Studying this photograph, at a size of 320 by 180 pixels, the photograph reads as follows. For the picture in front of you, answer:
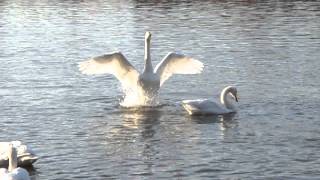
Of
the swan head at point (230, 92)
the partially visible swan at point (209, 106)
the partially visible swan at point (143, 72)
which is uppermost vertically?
the partially visible swan at point (143, 72)

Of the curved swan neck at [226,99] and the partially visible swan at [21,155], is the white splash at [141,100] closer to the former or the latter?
the curved swan neck at [226,99]

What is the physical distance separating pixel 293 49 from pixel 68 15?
22709mm

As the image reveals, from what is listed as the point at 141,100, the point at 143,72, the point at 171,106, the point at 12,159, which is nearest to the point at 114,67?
the point at 143,72

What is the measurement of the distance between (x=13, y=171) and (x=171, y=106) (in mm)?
8603

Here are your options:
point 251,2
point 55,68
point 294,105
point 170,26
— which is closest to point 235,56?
point 55,68

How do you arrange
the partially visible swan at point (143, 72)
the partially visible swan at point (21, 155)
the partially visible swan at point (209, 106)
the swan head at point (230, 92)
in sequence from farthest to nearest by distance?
the partially visible swan at point (143, 72), the swan head at point (230, 92), the partially visible swan at point (209, 106), the partially visible swan at point (21, 155)

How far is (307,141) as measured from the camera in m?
17.6

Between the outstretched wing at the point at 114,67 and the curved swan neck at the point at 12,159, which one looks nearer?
the curved swan neck at the point at 12,159

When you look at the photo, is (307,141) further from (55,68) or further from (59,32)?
(59,32)

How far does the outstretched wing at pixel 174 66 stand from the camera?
23.0m

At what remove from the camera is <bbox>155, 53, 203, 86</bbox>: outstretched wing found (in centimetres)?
2298

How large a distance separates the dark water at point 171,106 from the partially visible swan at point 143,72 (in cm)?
52

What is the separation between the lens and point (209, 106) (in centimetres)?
2062

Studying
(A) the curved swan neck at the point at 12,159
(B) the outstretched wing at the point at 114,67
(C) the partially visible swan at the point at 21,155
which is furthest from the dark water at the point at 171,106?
(A) the curved swan neck at the point at 12,159
